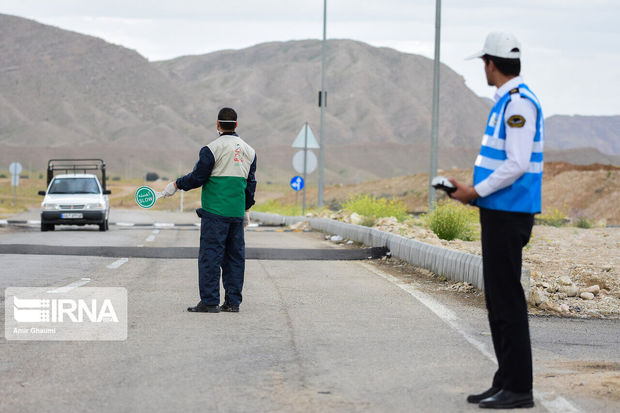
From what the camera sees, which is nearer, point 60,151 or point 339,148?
point 60,151

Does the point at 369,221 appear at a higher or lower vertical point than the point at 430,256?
lower

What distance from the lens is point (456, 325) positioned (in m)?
8.39

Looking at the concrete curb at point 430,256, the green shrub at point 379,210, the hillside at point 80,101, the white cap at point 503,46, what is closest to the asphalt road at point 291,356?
the concrete curb at point 430,256

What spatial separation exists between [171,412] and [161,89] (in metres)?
190

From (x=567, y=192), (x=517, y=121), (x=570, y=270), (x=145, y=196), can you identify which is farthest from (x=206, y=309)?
(x=567, y=192)

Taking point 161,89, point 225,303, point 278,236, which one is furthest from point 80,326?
point 161,89

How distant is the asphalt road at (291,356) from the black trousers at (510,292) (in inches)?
9.8

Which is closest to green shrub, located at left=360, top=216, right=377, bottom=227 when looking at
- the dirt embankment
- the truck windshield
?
the truck windshield

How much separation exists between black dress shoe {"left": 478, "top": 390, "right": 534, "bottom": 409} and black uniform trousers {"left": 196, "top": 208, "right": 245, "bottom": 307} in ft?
13.3

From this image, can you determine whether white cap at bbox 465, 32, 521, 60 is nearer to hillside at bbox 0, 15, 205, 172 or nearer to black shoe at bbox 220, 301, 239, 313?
black shoe at bbox 220, 301, 239, 313

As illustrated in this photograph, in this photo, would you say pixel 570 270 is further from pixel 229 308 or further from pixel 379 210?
pixel 379 210

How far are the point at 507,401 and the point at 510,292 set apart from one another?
615 millimetres

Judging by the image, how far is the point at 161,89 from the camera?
190 meters

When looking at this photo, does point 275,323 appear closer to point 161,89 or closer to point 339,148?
point 339,148
